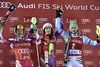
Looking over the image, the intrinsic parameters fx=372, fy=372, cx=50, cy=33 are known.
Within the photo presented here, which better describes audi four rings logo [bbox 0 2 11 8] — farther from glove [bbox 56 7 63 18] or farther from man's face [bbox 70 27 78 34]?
man's face [bbox 70 27 78 34]

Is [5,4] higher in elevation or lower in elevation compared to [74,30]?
higher

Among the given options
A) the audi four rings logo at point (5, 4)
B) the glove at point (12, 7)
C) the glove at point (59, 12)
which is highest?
the audi four rings logo at point (5, 4)

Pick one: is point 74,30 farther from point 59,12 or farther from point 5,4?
point 5,4

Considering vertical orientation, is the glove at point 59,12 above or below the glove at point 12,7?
below

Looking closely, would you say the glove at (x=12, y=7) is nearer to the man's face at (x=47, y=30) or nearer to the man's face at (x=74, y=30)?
the man's face at (x=47, y=30)

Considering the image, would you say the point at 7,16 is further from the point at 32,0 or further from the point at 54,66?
the point at 54,66

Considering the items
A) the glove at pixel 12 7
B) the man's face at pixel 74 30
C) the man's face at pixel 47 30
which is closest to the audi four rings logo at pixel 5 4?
the glove at pixel 12 7

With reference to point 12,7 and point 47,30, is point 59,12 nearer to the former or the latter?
point 47,30

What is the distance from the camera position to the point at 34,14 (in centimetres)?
203

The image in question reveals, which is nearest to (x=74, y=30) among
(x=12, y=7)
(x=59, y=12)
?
(x=59, y=12)

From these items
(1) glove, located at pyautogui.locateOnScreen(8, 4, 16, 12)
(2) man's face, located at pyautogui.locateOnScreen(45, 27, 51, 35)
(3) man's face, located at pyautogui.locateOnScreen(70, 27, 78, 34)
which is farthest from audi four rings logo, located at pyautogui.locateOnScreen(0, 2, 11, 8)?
(3) man's face, located at pyautogui.locateOnScreen(70, 27, 78, 34)

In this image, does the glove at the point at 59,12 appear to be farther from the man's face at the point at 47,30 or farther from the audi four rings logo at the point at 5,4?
the audi four rings logo at the point at 5,4

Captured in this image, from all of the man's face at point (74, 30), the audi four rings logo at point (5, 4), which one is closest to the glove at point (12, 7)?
the audi four rings logo at point (5, 4)

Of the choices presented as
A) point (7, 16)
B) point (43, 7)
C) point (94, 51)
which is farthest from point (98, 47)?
point (7, 16)
